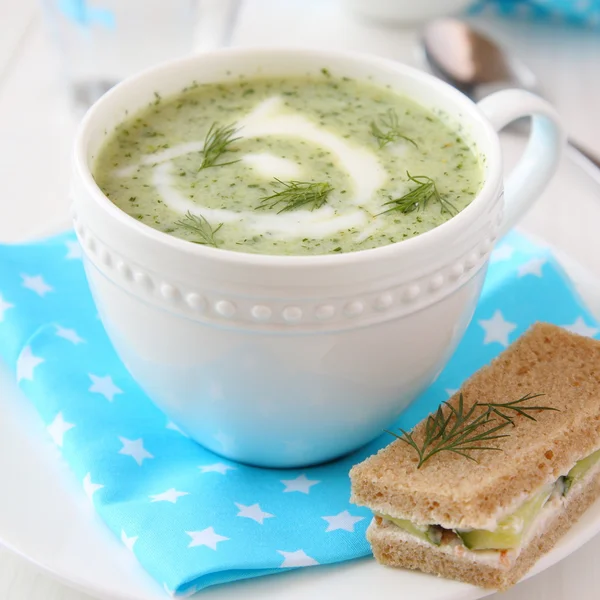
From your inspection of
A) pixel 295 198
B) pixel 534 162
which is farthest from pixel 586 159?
pixel 295 198

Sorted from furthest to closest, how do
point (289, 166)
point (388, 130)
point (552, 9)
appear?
point (552, 9) < point (388, 130) < point (289, 166)

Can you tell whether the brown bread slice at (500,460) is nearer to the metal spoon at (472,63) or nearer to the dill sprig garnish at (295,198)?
the dill sprig garnish at (295,198)

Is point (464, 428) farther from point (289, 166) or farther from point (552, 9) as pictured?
point (552, 9)

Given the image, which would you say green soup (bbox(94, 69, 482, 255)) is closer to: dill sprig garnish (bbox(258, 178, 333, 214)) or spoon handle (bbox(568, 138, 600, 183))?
dill sprig garnish (bbox(258, 178, 333, 214))

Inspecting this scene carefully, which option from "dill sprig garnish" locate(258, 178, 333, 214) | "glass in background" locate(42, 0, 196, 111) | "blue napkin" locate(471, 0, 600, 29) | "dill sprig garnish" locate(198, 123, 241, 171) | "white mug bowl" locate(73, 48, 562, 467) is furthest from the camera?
"blue napkin" locate(471, 0, 600, 29)

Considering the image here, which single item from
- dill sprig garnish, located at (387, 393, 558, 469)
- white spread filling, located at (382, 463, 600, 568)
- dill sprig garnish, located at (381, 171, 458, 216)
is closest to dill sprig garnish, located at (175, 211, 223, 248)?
dill sprig garnish, located at (381, 171, 458, 216)

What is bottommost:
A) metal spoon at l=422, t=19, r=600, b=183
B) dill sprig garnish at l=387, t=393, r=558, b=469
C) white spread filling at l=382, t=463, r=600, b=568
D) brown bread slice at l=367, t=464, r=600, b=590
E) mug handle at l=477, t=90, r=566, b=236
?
metal spoon at l=422, t=19, r=600, b=183

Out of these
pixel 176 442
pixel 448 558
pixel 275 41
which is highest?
pixel 448 558
